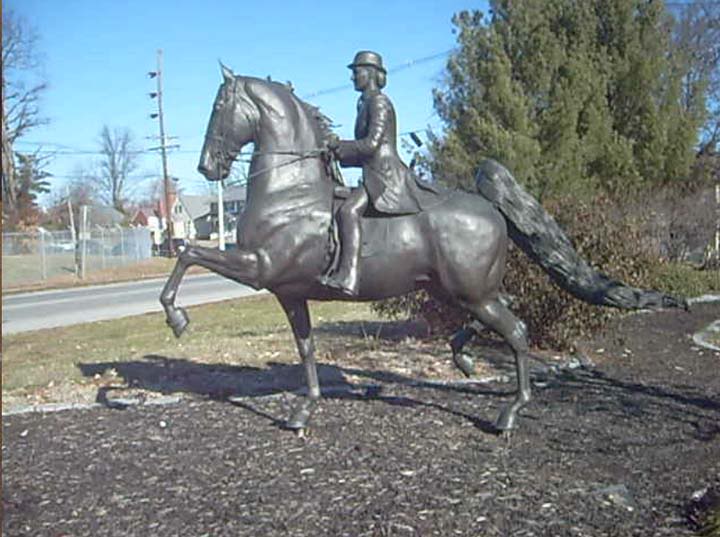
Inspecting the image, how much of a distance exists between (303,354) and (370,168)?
1.66 m

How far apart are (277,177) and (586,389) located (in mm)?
3709

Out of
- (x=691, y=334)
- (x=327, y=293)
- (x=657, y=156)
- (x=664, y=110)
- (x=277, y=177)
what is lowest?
(x=691, y=334)

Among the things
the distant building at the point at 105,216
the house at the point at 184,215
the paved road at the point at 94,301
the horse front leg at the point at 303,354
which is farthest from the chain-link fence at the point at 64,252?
the house at the point at 184,215

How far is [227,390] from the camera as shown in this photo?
25.1ft

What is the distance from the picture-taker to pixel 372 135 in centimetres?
537

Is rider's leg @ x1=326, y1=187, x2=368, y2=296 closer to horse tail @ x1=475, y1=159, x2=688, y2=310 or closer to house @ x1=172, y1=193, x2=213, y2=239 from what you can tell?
horse tail @ x1=475, y1=159, x2=688, y2=310

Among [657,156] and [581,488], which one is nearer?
[581,488]

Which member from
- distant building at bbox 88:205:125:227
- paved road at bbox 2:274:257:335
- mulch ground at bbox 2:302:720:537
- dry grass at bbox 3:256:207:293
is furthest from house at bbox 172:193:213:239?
mulch ground at bbox 2:302:720:537

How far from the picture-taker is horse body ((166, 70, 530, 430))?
5359 millimetres

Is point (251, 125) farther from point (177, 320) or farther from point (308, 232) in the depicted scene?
point (177, 320)

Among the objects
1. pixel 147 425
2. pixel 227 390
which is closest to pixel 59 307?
pixel 227 390

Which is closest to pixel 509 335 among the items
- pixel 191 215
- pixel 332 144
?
pixel 332 144

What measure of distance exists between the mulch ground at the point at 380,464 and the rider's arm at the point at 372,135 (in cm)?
210

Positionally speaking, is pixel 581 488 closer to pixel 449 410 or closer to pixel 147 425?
pixel 449 410
